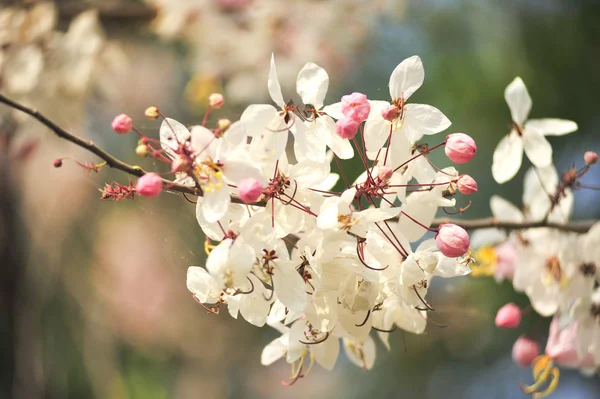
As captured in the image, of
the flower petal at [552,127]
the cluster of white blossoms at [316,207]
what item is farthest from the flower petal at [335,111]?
the flower petal at [552,127]

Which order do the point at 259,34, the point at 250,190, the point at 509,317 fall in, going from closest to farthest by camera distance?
the point at 250,190 → the point at 509,317 → the point at 259,34

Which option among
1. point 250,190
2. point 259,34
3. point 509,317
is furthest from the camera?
point 259,34

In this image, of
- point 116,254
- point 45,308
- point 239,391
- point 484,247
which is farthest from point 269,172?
point 239,391

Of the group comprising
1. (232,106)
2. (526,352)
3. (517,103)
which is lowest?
(232,106)

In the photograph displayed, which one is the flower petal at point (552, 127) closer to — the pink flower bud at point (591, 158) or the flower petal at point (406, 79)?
the pink flower bud at point (591, 158)

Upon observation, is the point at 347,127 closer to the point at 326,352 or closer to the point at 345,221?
the point at 345,221

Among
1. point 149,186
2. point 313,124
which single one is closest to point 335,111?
point 313,124

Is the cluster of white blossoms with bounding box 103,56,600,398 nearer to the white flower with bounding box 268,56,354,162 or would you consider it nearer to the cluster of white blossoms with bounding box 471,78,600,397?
the white flower with bounding box 268,56,354,162
